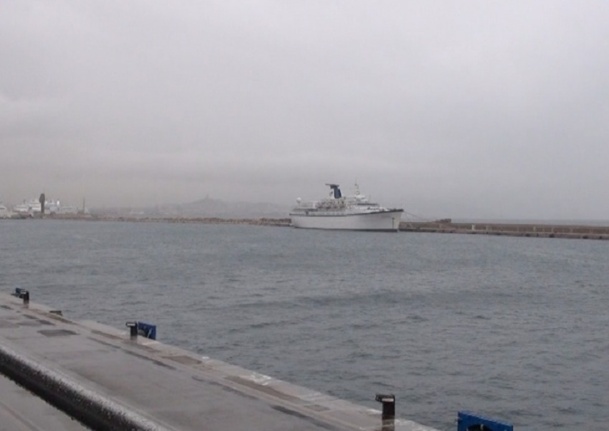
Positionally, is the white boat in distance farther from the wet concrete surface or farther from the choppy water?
the wet concrete surface

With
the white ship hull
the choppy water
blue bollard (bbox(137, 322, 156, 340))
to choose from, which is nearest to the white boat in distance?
the white ship hull

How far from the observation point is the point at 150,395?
905cm

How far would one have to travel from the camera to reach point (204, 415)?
824 cm

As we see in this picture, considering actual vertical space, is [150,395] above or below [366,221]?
below

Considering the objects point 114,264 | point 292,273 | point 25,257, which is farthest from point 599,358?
point 25,257

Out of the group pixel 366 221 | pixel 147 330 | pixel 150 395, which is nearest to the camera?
pixel 150 395

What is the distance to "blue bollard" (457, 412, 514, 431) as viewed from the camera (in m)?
7.84

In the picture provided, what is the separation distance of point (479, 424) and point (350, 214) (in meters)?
107

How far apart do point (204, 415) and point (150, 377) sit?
227cm

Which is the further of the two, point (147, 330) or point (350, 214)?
point (350, 214)

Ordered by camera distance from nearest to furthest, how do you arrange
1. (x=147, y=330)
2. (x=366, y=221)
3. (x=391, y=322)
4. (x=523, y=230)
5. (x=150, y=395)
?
(x=150, y=395) → (x=147, y=330) → (x=391, y=322) → (x=366, y=221) → (x=523, y=230)

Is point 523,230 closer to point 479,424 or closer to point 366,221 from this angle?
point 366,221

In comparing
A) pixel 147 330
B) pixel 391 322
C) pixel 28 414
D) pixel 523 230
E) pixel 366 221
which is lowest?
pixel 391 322

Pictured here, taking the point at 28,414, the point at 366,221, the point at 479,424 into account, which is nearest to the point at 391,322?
the point at 479,424
